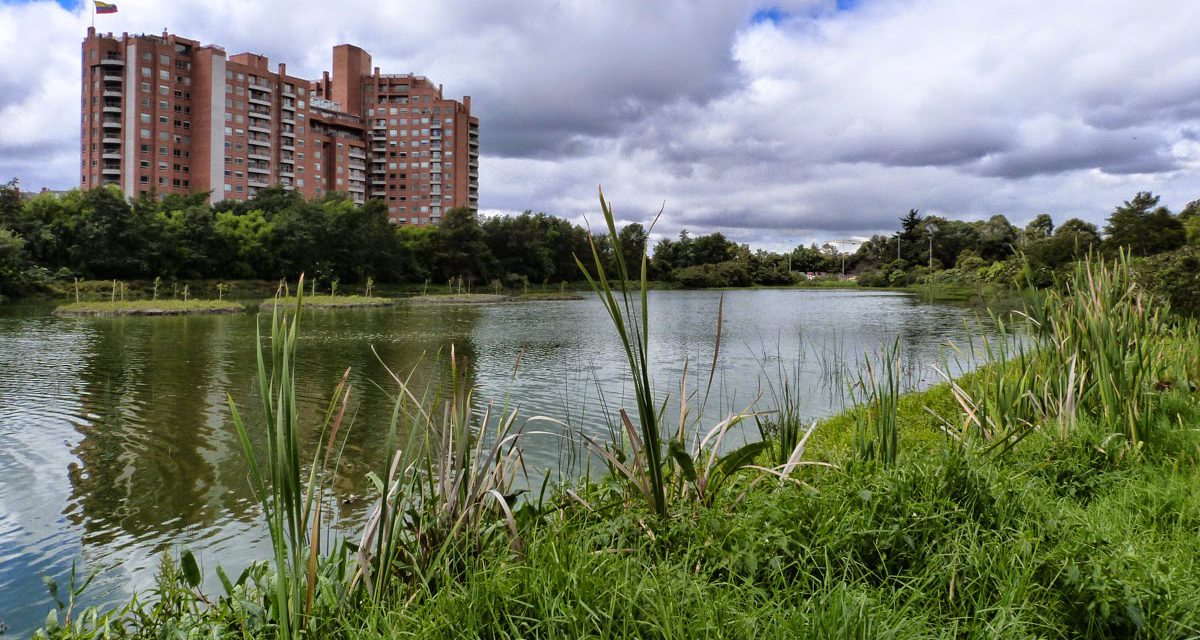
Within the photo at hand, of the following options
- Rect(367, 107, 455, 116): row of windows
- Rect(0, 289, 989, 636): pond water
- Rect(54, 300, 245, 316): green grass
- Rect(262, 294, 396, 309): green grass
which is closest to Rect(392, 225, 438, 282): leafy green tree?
Rect(262, 294, 396, 309): green grass

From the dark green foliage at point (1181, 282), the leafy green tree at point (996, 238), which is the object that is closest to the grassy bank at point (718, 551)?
the dark green foliage at point (1181, 282)

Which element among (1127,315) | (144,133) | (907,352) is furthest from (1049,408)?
(144,133)

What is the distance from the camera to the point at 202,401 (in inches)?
377

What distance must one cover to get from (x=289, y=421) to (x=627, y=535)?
1.15 meters

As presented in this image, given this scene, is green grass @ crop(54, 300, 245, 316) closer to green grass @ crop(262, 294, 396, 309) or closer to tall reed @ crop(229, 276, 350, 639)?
green grass @ crop(262, 294, 396, 309)

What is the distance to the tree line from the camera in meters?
35.5

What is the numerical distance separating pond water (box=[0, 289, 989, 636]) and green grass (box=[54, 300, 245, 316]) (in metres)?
5.31

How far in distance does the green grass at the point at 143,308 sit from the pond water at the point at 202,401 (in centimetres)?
531

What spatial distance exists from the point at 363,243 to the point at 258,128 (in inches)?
999

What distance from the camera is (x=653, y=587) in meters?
1.92

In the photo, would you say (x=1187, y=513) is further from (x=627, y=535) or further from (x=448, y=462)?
(x=448, y=462)

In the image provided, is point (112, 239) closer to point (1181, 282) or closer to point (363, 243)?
point (363, 243)

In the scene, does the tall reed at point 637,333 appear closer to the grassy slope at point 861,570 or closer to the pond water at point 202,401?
the grassy slope at point 861,570

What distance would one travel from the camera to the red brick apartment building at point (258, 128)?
6097 cm
